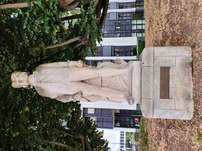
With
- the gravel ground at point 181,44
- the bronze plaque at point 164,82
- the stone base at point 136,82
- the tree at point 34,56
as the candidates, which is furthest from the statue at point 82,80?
the gravel ground at point 181,44

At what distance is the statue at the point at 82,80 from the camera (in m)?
11.9

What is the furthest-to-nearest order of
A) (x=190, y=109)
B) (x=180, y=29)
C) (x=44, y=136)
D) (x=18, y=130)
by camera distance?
(x=44, y=136)
(x=18, y=130)
(x=180, y=29)
(x=190, y=109)

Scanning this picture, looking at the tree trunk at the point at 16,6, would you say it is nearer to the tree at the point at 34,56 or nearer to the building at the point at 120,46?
the tree at the point at 34,56

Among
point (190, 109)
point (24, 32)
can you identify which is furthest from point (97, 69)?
point (24, 32)

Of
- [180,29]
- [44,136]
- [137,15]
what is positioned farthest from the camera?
[137,15]

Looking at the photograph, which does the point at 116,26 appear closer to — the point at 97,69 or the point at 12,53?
the point at 12,53

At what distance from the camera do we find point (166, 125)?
13.5m

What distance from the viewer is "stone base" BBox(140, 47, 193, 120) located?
1122cm

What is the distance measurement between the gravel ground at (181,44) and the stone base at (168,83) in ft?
1.32

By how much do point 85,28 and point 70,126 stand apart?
7.95 meters

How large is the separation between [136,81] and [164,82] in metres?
0.84

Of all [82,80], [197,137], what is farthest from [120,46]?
[197,137]

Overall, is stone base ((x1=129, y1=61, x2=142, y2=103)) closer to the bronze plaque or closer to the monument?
the monument

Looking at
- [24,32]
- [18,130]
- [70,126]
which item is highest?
[24,32]
